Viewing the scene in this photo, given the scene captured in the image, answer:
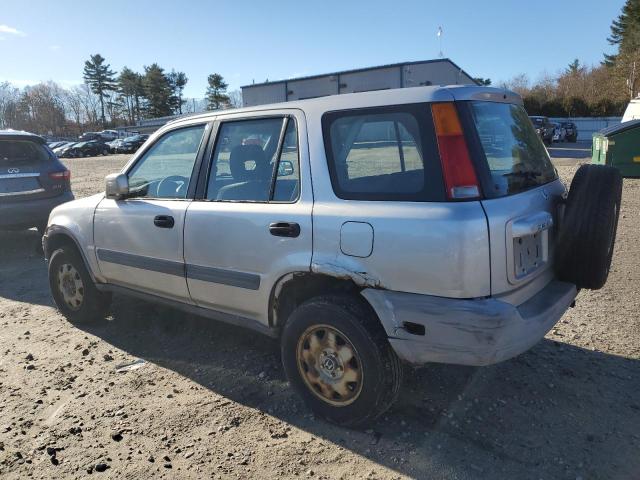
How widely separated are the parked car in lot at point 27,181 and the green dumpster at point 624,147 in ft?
40.4

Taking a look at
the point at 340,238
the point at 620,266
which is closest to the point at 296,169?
the point at 340,238

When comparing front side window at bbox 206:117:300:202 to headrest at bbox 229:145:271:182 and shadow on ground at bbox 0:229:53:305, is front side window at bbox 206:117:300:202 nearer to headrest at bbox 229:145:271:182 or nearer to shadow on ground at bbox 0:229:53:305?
headrest at bbox 229:145:271:182

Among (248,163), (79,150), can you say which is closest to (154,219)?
(248,163)

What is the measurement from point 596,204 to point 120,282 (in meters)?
3.62

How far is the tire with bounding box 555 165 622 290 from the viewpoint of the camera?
289 centimetres

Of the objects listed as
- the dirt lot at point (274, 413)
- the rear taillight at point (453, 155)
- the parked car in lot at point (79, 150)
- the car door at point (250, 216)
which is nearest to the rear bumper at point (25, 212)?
the dirt lot at point (274, 413)

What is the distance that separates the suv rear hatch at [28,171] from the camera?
7152mm

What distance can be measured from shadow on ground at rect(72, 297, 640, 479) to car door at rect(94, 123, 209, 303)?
650 mm

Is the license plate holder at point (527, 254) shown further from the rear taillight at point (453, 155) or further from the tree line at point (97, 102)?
the tree line at point (97, 102)

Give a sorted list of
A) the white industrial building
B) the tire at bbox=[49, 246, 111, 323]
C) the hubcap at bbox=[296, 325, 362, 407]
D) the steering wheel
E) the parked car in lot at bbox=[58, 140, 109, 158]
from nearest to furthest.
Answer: the hubcap at bbox=[296, 325, 362, 407]
the steering wheel
the tire at bbox=[49, 246, 111, 323]
the white industrial building
the parked car in lot at bbox=[58, 140, 109, 158]

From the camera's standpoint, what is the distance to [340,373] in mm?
2865

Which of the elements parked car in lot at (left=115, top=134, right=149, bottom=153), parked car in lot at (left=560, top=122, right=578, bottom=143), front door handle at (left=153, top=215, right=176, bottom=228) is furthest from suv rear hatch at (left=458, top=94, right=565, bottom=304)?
parked car in lot at (left=115, top=134, right=149, bottom=153)

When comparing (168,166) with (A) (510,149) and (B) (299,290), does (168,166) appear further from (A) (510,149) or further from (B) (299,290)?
(A) (510,149)

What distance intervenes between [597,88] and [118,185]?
195 feet
